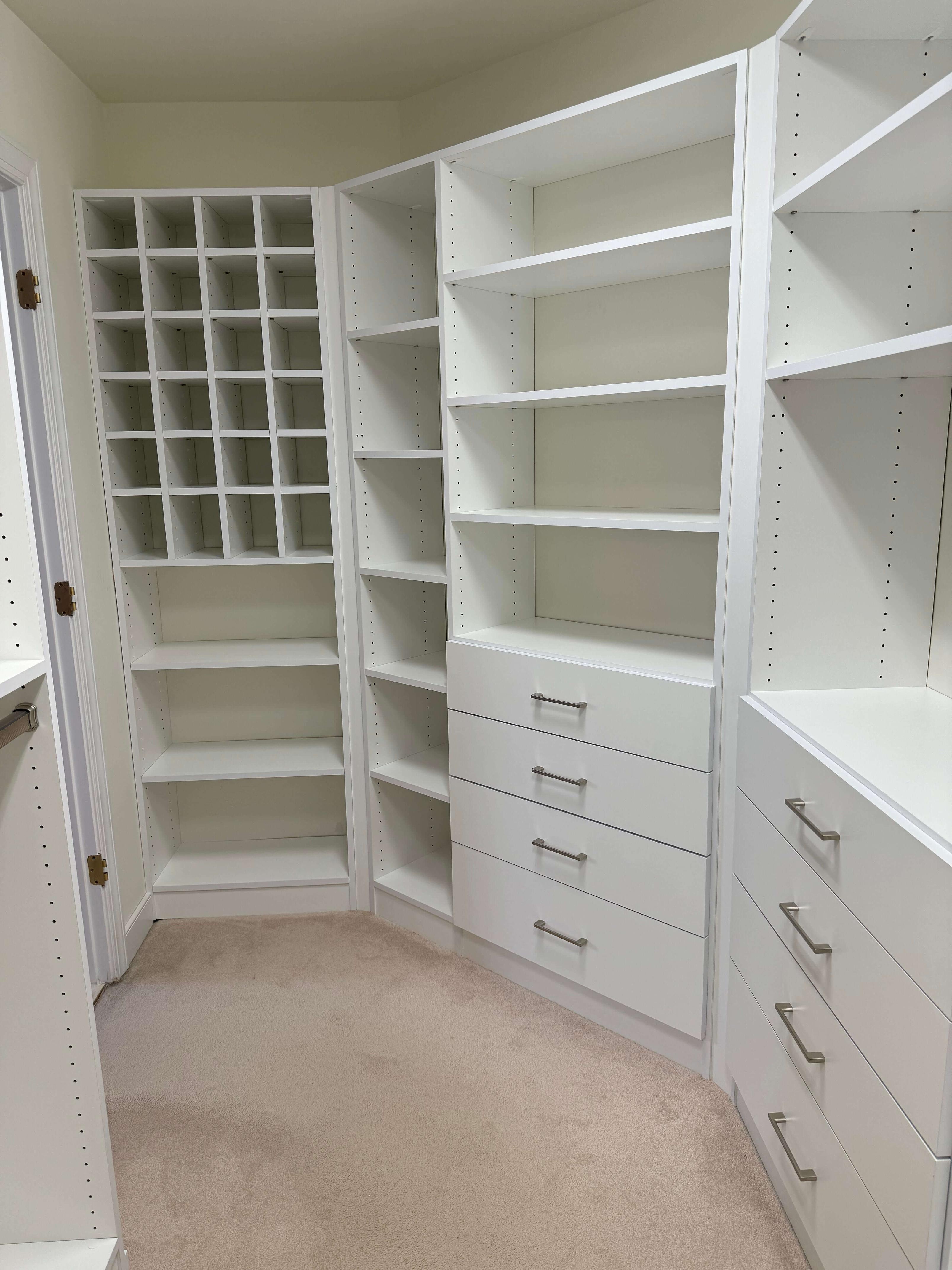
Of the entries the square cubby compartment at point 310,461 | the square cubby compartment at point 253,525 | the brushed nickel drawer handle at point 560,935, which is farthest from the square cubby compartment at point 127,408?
the brushed nickel drawer handle at point 560,935

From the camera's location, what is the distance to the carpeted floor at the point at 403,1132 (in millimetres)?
1683

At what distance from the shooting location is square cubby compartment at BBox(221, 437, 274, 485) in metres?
2.89

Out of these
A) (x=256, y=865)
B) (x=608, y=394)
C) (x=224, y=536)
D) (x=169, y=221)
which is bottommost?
(x=256, y=865)

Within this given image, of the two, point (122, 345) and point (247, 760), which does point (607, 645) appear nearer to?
point (247, 760)

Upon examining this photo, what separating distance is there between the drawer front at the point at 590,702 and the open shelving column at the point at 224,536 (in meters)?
0.60

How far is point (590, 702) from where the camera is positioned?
2166mm

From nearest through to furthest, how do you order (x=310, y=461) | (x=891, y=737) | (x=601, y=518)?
(x=891, y=737), (x=601, y=518), (x=310, y=461)

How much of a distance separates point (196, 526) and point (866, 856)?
2371 mm

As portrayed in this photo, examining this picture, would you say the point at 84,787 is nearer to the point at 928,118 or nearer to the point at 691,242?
the point at 691,242

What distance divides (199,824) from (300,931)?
672 millimetres

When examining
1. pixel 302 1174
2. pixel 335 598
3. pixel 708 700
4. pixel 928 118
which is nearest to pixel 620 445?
pixel 708 700

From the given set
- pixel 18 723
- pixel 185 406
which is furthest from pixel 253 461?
pixel 18 723

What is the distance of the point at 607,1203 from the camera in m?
1.76

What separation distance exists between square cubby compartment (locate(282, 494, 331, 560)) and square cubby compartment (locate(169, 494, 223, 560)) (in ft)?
0.85
